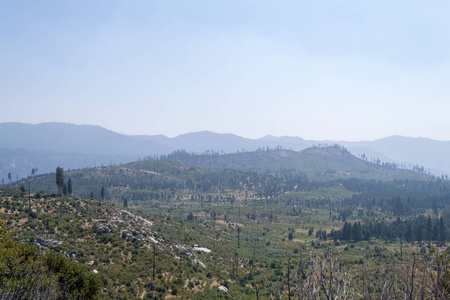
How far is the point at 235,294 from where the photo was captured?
51906mm

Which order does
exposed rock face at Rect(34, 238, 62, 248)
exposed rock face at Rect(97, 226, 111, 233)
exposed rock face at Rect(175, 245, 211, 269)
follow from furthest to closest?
exposed rock face at Rect(175, 245, 211, 269) < exposed rock face at Rect(97, 226, 111, 233) < exposed rock face at Rect(34, 238, 62, 248)

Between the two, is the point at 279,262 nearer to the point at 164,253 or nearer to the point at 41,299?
the point at 164,253

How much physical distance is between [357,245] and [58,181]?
385ft

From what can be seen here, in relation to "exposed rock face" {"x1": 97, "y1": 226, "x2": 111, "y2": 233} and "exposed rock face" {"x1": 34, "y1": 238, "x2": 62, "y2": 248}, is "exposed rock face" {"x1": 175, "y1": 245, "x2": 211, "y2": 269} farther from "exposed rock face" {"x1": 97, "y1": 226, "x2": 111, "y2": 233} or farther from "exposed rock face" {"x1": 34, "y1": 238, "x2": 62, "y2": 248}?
"exposed rock face" {"x1": 34, "y1": 238, "x2": 62, "y2": 248}

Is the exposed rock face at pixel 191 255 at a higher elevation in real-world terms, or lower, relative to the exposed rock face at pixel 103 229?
lower

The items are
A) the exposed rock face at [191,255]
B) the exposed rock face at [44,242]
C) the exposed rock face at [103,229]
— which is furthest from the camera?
the exposed rock face at [191,255]

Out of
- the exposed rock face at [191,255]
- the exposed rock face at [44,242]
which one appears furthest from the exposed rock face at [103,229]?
the exposed rock face at [191,255]

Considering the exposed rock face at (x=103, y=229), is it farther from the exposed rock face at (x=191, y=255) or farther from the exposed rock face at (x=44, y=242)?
the exposed rock face at (x=191, y=255)

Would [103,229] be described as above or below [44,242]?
below

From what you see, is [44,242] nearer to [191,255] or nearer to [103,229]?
[103,229]

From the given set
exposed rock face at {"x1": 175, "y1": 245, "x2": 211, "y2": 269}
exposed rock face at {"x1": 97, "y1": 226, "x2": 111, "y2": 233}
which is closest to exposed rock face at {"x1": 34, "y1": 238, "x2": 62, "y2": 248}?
exposed rock face at {"x1": 97, "y1": 226, "x2": 111, "y2": 233}

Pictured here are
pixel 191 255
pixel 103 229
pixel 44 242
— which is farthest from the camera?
pixel 191 255

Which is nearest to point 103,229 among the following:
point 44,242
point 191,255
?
point 44,242

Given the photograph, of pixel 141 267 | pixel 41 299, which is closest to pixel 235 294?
pixel 141 267
